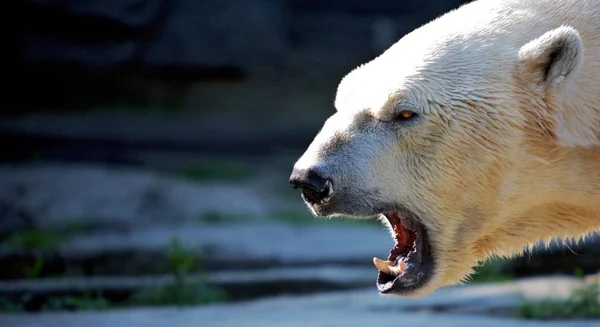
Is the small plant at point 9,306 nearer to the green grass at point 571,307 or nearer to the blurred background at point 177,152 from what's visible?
the blurred background at point 177,152

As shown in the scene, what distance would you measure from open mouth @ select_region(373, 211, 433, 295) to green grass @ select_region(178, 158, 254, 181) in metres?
7.40

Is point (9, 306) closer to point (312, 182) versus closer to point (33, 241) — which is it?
point (33, 241)

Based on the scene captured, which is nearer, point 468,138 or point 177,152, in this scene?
point 468,138

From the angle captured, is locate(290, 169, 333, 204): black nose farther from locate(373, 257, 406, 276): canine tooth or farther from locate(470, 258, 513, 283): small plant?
locate(470, 258, 513, 283): small plant

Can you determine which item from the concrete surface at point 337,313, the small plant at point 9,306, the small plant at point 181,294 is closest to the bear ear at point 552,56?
the concrete surface at point 337,313

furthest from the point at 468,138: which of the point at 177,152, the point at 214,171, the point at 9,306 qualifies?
the point at 177,152

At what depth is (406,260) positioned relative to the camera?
309 cm

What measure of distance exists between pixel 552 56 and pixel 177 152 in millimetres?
8578

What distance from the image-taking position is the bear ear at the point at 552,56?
108 inches

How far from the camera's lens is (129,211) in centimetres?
854

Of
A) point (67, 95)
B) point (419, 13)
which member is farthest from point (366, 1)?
point (67, 95)

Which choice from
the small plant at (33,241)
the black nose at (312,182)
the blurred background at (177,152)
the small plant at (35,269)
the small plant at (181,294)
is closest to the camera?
the black nose at (312,182)

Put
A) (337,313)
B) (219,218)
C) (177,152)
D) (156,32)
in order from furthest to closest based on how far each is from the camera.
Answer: (177,152) < (156,32) < (219,218) < (337,313)

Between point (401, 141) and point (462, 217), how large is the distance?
1.06 ft
